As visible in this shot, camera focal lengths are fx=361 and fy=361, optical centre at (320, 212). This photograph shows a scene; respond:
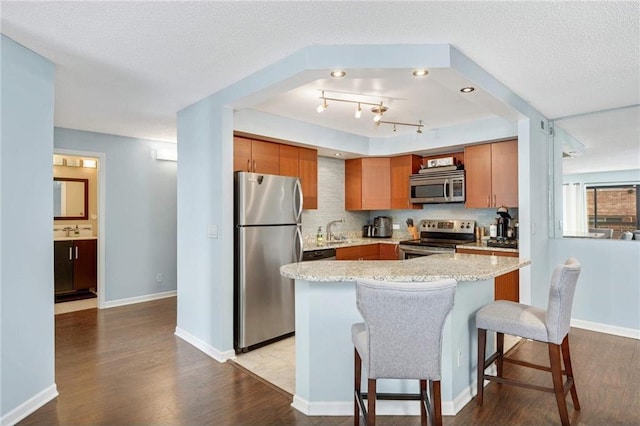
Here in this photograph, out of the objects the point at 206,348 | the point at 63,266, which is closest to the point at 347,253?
the point at 206,348

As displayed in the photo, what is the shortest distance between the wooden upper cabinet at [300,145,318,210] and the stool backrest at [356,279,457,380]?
2935 mm

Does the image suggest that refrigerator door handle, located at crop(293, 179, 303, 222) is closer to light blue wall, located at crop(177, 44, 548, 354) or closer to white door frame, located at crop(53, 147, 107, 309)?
light blue wall, located at crop(177, 44, 548, 354)

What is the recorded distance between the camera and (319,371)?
2271 mm

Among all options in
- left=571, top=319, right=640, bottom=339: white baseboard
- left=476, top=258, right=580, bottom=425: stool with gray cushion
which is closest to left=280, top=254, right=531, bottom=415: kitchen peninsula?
left=476, top=258, right=580, bottom=425: stool with gray cushion

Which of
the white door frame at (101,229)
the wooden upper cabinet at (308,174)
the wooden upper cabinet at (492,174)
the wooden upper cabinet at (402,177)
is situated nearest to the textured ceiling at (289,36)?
the wooden upper cabinet at (492,174)

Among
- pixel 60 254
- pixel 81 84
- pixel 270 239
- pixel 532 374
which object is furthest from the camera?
pixel 60 254

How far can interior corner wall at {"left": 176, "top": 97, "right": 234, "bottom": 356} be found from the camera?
3174 millimetres

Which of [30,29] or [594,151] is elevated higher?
[30,29]

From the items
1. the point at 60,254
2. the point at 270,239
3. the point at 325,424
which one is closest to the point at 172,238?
the point at 60,254

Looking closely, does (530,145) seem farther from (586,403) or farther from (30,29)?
(30,29)

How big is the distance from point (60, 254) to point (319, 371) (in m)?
4.90

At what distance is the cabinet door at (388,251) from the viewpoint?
504cm

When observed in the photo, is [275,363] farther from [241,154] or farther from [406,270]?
[241,154]

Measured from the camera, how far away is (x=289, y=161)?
4.32 meters
